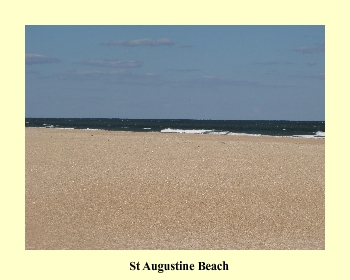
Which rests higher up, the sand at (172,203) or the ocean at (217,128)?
the ocean at (217,128)

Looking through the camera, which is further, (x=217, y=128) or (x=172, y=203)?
(x=217, y=128)

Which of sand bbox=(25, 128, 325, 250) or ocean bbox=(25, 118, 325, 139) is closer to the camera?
sand bbox=(25, 128, 325, 250)

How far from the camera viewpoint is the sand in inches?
347

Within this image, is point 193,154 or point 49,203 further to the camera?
point 193,154

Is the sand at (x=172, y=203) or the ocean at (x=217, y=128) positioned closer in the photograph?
the sand at (x=172, y=203)

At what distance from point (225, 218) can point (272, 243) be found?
1.37 m

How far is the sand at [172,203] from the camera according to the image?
880 centimetres

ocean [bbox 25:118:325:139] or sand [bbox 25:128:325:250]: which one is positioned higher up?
ocean [bbox 25:118:325:139]

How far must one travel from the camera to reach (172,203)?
34.7 ft

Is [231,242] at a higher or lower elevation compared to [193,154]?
lower

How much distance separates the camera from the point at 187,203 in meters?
10.6

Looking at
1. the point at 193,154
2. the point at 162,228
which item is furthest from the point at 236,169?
the point at 162,228

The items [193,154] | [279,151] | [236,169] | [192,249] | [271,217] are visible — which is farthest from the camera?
[279,151]

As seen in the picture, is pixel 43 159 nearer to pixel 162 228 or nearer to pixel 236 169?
pixel 236 169
